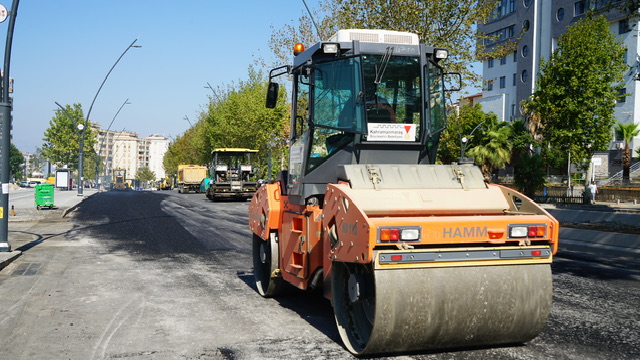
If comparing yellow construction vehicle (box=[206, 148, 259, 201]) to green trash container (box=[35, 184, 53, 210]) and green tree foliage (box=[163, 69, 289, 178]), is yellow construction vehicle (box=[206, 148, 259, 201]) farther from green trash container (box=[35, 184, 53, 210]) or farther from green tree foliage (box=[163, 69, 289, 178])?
green trash container (box=[35, 184, 53, 210])

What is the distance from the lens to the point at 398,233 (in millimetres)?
4680

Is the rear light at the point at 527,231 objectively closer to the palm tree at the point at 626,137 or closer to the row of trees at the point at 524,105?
the row of trees at the point at 524,105

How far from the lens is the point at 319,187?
21.7 ft

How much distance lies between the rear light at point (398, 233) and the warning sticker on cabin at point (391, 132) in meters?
1.83

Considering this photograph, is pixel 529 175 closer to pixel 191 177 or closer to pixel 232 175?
pixel 232 175

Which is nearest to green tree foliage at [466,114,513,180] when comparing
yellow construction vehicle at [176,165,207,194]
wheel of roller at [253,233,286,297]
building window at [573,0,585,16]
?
building window at [573,0,585,16]

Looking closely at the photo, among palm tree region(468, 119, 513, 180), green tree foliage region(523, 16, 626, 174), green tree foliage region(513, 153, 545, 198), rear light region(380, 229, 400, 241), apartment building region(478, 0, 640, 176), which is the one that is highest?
apartment building region(478, 0, 640, 176)

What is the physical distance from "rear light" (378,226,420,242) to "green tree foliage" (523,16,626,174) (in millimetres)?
32950

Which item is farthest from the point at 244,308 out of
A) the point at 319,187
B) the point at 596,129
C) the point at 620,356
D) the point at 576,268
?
the point at 596,129

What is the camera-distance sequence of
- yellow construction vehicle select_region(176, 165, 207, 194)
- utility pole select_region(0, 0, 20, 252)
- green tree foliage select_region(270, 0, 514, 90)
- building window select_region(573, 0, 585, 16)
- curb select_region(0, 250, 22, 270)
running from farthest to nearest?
yellow construction vehicle select_region(176, 165, 207, 194) → building window select_region(573, 0, 585, 16) → green tree foliage select_region(270, 0, 514, 90) → utility pole select_region(0, 0, 20, 252) → curb select_region(0, 250, 22, 270)

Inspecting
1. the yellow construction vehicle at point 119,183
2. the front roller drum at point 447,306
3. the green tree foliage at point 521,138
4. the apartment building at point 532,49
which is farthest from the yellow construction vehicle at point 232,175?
the yellow construction vehicle at point 119,183

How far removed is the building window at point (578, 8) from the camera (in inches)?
1955

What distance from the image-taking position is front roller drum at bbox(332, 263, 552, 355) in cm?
471

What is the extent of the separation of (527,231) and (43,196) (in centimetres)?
2409
